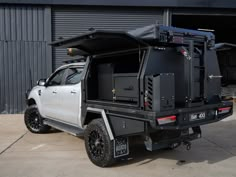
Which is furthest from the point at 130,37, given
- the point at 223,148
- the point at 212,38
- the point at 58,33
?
the point at 58,33

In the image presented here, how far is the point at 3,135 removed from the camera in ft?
24.3

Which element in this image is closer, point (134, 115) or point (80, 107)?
point (134, 115)

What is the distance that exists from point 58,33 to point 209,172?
8.59 m

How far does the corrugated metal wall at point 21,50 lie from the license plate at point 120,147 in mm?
→ 7208

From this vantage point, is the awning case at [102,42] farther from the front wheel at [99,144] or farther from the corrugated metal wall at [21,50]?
the corrugated metal wall at [21,50]

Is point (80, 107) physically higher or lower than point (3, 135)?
higher

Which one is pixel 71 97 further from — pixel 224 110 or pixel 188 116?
pixel 224 110

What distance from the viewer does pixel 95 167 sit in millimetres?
4836

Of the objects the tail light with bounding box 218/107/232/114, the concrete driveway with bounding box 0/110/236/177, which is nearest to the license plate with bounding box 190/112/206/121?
the tail light with bounding box 218/107/232/114

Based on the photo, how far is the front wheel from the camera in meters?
4.61

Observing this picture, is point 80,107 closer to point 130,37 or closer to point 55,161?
point 55,161

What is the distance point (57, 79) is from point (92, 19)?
17.3 ft

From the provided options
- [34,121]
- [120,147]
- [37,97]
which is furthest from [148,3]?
[120,147]

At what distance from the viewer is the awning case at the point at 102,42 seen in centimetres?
421
